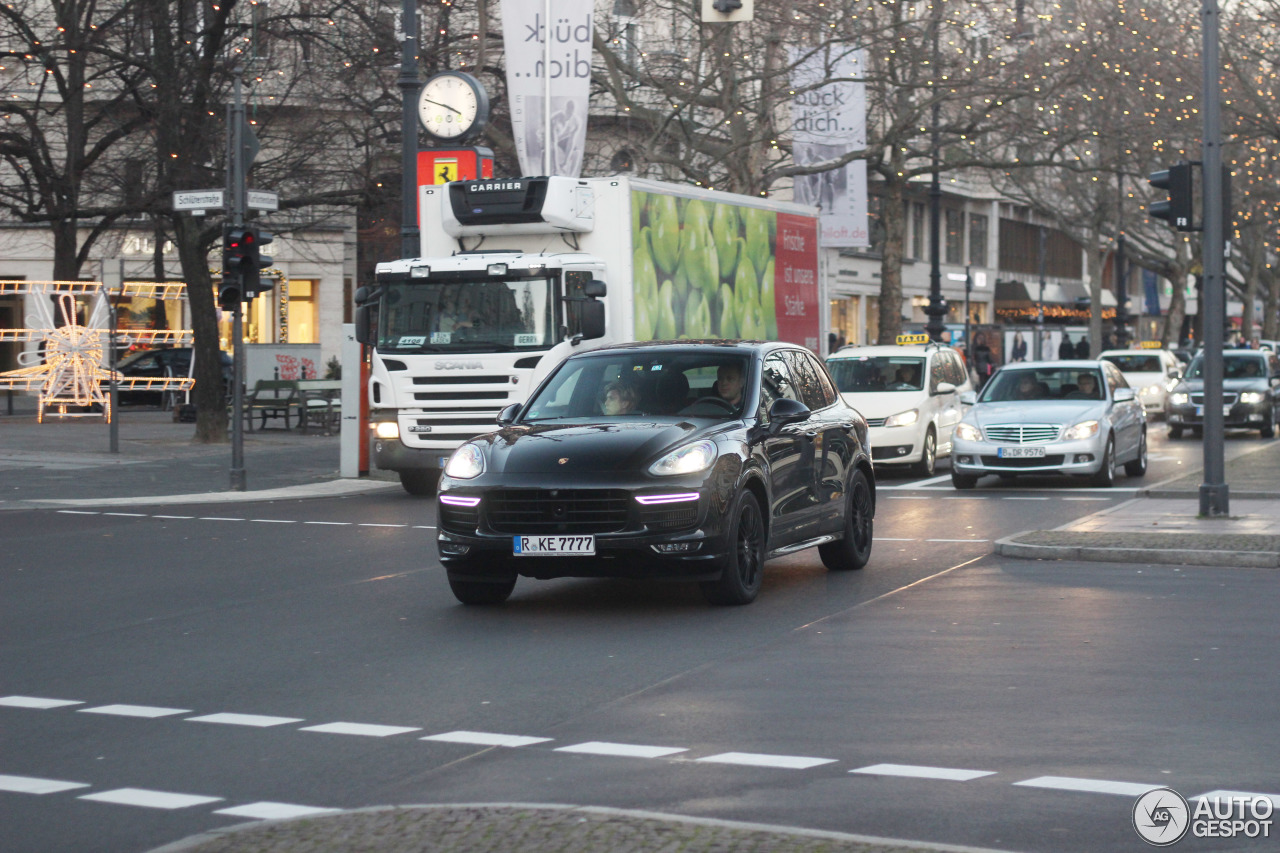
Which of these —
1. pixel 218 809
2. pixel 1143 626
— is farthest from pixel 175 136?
pixel 218 809

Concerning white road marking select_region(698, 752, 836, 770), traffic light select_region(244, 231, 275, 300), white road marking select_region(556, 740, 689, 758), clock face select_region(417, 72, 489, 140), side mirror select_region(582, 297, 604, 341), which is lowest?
white road marking select_region(556, 740, 689, 758)

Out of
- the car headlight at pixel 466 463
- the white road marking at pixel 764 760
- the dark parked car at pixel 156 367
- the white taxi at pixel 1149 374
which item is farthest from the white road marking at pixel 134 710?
the dark parked car at pixel 156 367

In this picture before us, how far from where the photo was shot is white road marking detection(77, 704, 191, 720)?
7867 mm

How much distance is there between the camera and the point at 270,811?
6008 mm

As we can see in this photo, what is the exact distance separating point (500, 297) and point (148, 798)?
14177 millimetres

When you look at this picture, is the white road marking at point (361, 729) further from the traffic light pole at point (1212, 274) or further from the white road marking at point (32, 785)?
the traffic light pole at point (1212, 274)

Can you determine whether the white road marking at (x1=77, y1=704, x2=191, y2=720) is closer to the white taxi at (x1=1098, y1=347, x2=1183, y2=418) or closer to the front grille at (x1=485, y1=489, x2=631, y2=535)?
the front grille at (x1=485, y1=489, x2=631, y2=535)

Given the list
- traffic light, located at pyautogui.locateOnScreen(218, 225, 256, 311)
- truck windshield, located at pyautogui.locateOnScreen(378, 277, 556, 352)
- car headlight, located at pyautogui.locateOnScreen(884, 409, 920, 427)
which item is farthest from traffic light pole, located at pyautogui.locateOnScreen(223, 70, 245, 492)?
car headlight, located at pyautogui.locateOnScreen(884, 409, 920, 427)

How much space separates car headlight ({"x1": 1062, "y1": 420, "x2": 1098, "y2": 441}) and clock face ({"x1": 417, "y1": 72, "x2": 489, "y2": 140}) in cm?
908

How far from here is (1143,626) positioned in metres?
10.5

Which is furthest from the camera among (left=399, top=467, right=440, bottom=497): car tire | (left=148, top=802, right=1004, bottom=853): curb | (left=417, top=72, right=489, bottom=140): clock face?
(left=417, top=72, right=489, bottom=140): clock face

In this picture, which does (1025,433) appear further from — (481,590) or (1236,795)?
(1236,795)

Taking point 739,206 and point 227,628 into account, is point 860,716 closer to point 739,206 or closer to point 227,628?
point 227,628

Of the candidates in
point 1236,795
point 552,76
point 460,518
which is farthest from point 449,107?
point 1236,795
